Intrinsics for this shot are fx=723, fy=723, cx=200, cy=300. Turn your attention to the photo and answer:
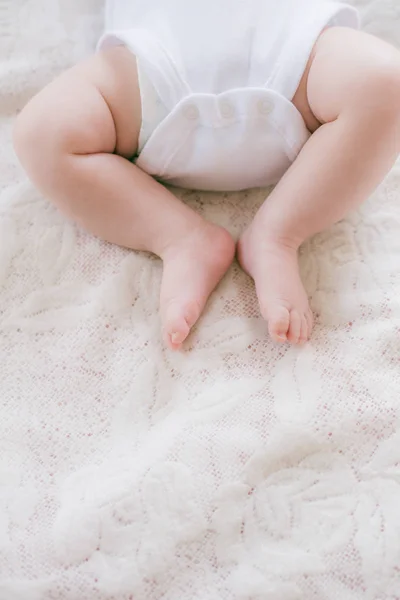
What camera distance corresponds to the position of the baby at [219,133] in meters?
0.78

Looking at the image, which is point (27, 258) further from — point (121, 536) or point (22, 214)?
point (121, 536)

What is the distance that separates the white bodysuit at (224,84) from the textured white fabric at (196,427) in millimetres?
74

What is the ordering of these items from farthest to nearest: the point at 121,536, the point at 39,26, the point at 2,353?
1. the point at 39,26
2. the point at 2,353
3. the point at 121,536

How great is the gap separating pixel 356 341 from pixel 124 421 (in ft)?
0.84

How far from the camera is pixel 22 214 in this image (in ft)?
2.93

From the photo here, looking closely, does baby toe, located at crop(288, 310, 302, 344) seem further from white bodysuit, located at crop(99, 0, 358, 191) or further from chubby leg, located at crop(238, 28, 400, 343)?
white bodysuit, located at crop(99, 0, 358, 191)

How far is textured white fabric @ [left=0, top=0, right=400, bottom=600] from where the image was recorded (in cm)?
66

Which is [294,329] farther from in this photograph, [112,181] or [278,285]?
[112,181]

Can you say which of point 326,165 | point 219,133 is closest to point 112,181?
point 219,133

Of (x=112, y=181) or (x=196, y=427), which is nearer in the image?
(x=196, y=427)

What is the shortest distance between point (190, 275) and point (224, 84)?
22cm

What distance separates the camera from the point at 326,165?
78 cm

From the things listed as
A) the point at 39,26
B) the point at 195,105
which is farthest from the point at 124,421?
the point at 39,26

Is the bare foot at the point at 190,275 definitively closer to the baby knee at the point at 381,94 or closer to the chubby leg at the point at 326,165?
the chubby leg at the point at 326,165
